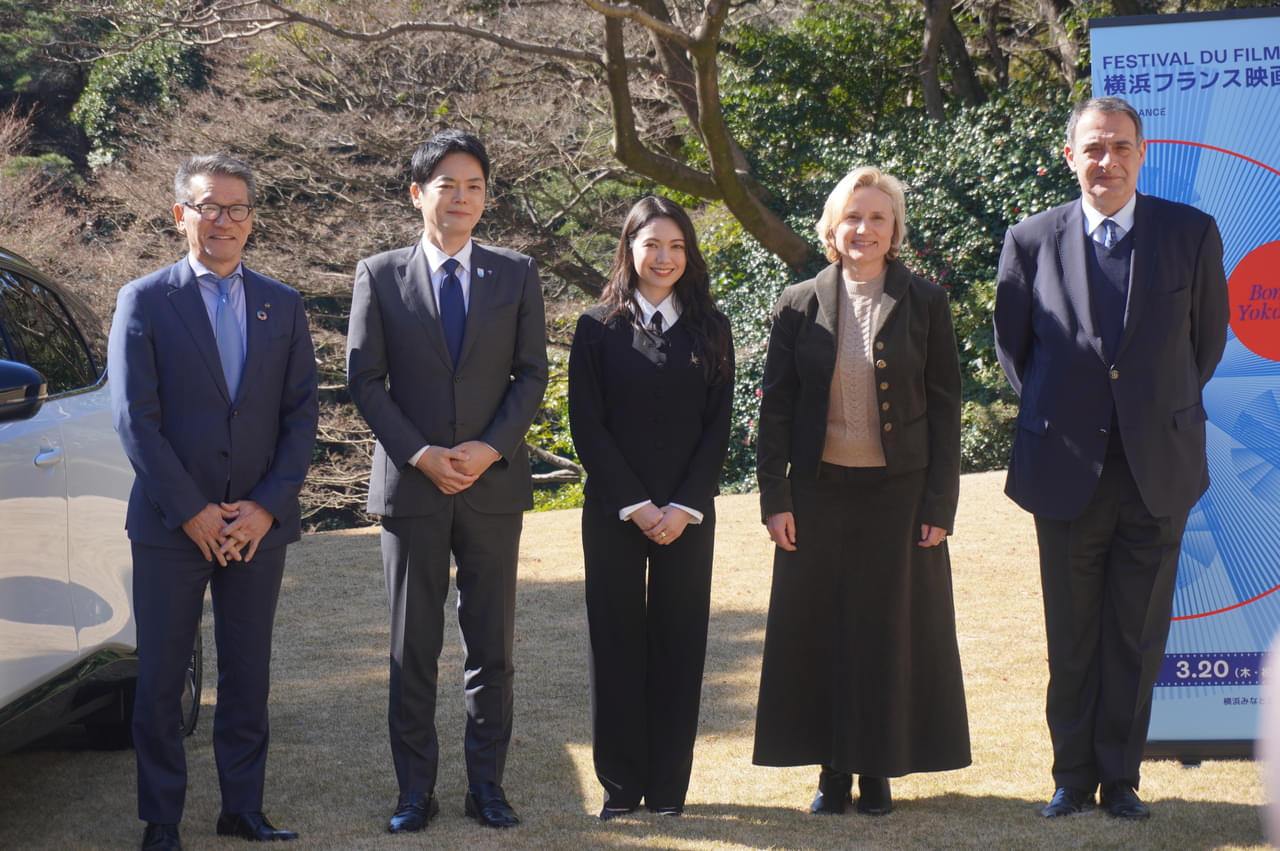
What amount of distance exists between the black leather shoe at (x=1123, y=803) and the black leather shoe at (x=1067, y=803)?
6 cm

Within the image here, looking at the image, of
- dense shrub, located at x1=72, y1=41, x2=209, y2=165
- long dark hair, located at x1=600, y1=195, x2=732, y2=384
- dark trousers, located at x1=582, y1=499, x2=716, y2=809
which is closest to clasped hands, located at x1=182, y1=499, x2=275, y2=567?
dark trousers, located at x1=582, y1=499, x2=716, y2=809

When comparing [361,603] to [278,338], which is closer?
[278,338]

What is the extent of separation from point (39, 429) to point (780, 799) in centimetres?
243

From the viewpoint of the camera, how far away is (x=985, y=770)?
4164mm

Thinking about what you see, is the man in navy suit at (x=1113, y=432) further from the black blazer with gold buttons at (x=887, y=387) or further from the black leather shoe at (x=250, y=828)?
the black leather shoe at (x=250, y=828)

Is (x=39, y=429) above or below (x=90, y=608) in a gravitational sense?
above

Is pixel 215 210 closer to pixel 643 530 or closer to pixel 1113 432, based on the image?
pixel 643 530

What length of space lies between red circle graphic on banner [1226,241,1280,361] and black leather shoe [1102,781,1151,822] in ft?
4.86

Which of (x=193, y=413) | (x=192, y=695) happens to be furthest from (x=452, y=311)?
(x=192, y=695)

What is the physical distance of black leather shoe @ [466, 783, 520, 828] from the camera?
3707 millimetres

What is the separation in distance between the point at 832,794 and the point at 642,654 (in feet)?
2.31

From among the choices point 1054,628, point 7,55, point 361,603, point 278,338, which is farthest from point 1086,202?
point 7,55

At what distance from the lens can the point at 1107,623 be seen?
3762 mm

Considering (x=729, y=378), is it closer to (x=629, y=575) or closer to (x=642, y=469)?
(x=642, y=469)
